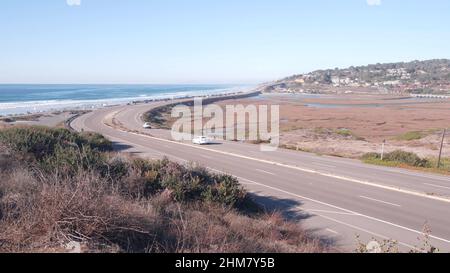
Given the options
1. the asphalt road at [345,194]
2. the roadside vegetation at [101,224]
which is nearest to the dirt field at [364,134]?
the asphalt road at [345,194]

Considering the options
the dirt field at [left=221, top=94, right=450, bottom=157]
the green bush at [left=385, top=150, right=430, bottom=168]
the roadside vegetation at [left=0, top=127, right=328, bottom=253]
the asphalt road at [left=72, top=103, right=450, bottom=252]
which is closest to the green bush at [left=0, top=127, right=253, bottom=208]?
the roadside vegetation at [left=0, top=127, right=328, bottom=253]

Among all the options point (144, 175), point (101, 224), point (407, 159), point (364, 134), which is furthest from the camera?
point (364, 134)

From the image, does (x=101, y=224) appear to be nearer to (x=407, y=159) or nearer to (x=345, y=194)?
(x=345, y=194)

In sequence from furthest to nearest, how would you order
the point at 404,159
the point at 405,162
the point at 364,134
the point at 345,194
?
1. the point at 364,134
2. the point at 404,159
3. the point at 405,162
4. the point at 345,194

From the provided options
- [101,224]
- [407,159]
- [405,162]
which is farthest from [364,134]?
[101,224]

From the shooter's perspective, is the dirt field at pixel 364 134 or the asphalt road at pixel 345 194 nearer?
the asphalt road at pixel 345 194

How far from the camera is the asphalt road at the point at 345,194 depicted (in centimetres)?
1495

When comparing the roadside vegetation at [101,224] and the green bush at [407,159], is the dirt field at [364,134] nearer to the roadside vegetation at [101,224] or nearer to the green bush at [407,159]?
the green bush at [407,159]

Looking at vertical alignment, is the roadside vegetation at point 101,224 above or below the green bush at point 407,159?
above

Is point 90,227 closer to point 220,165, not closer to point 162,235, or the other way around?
point 162,235

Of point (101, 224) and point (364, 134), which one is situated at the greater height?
point (101, 224)

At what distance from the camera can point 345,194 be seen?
20.9 meters

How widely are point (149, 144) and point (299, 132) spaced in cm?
2610
